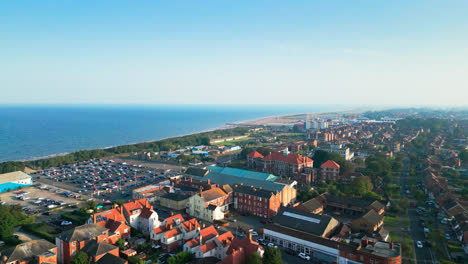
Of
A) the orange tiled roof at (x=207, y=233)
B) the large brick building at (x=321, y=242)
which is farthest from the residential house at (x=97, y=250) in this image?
the large brick building at (x=321, y=242)

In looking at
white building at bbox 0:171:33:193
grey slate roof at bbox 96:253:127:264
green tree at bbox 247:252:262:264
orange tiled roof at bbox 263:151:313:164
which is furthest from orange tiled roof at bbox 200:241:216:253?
white building at bbox 0:171:33:193

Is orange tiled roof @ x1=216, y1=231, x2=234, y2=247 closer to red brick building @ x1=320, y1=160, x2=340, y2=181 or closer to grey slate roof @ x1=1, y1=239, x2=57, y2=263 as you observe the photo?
grey slate roof @ x1=1, y1=239, x2=57, y2=263

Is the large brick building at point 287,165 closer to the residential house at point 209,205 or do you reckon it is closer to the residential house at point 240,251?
the residential house at point 209,205

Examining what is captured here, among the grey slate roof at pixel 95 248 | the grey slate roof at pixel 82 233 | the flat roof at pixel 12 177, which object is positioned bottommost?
the flat roof at pixel 12 177

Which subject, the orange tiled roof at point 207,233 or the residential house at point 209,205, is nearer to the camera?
the orange tiled roof at point 207,233

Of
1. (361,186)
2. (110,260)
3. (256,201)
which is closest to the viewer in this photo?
(110,260)

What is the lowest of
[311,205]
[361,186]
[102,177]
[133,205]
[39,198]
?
[102,177]

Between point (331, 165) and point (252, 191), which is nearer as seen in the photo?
point (252, 191)

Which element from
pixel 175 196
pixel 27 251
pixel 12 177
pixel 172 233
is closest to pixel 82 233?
pixel 27 251

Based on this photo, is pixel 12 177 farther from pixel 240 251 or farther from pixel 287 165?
pixel 287 165
